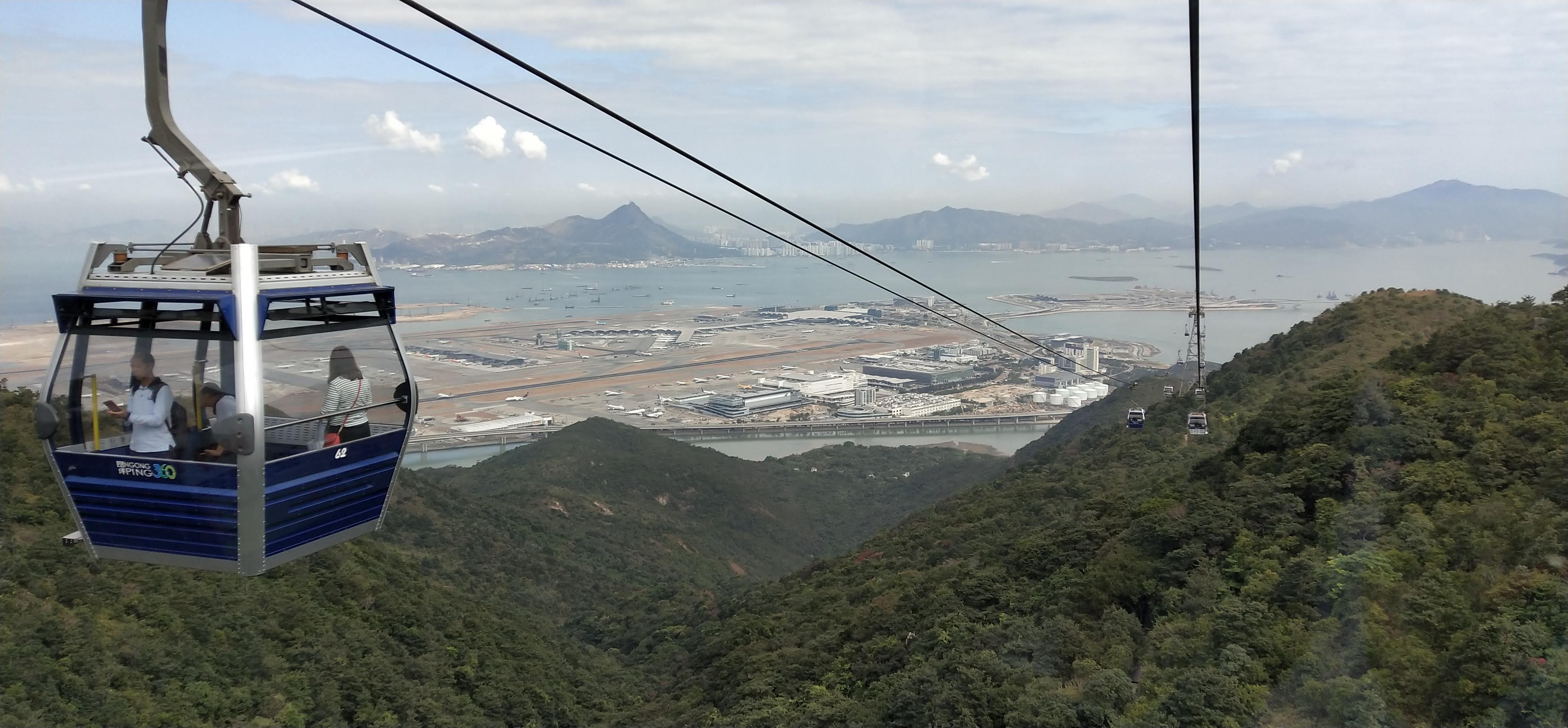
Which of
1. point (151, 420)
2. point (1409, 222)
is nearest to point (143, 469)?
point (151, 420)

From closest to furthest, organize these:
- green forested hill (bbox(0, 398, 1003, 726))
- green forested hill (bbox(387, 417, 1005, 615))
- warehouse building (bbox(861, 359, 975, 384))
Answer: green forested hill (bbox(0, 398, 1003, 726)) → green forested hill (bbox(387, 417, 1005, 615)) → warehouse building (bbox(861, 359, 975, 384))

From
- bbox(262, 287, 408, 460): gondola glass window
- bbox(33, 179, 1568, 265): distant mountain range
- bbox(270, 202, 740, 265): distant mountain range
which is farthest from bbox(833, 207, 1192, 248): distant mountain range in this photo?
bbox(262, 287, 408, 460): gondola glass window

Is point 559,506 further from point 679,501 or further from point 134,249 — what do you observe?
point 134,249

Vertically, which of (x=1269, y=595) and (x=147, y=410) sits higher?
(x=147, y=410)

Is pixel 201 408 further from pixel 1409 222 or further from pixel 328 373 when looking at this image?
pixel 1409 222

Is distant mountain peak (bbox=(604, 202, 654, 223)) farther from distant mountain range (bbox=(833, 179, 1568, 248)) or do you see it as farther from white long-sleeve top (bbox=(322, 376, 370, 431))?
white long-sleeve top (bbox=(322, 376, 370, 431))
